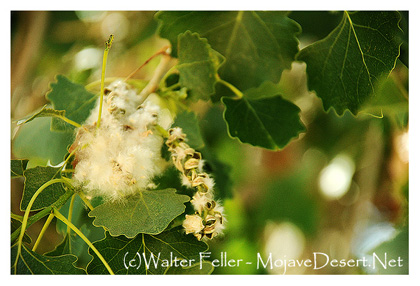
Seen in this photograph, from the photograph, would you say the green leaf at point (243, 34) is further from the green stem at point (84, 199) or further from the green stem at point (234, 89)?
the green stem at point (84, 199)

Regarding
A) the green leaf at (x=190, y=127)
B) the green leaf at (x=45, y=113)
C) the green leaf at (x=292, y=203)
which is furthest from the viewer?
the green leaf at (x=292, y=203)

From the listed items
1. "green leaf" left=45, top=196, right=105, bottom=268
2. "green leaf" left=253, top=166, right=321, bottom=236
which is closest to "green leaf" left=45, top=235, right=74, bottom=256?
"green leaf" left=45, top=196, right=105, bottom=268

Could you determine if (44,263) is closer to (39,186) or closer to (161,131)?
(39,186)

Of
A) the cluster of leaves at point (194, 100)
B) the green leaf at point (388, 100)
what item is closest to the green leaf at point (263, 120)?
the cluster of leaves at point (194, 100)

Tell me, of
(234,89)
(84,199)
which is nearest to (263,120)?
(234,89)

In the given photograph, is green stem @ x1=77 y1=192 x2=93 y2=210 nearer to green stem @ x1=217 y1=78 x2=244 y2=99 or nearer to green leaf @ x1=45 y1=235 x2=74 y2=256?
green leaf @ x1=45 y1=235 x2=74 y2=256
